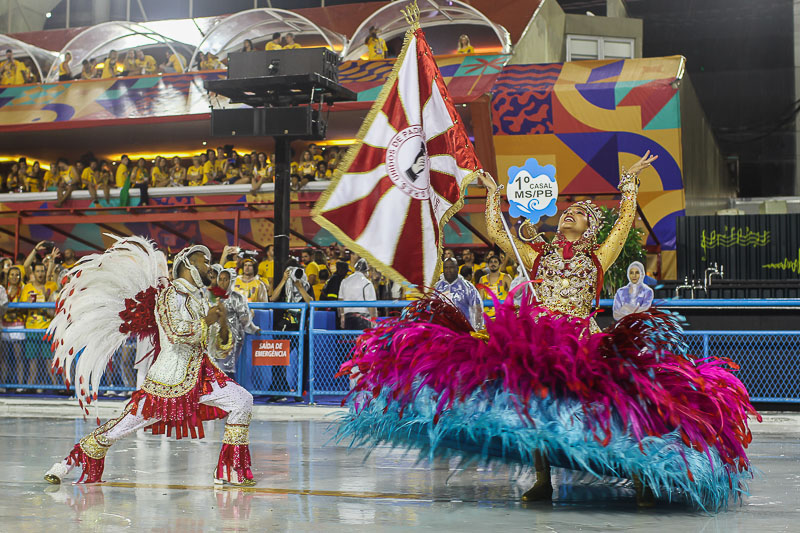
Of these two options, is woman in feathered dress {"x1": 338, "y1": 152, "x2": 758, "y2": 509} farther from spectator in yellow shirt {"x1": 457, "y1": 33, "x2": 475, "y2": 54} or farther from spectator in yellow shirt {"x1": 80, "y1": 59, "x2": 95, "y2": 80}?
spectator in yellow shirt {"x1": 80, "y1": 59, "x2": 95, "y2": 80}

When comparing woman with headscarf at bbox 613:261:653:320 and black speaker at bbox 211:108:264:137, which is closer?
woman with headscarf at bbox 613:261:653:320

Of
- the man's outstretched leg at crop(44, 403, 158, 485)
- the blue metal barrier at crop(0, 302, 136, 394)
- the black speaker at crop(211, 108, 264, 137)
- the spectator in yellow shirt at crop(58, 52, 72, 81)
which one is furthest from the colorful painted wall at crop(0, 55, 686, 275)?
the man's outstretched leg at crop(44, 403, 158, 485)

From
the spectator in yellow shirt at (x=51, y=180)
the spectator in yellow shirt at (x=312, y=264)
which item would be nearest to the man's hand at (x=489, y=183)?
the spectator in yellow shirt at (x=312, y=264)

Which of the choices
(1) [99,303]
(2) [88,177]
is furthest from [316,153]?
(1) [99,303]

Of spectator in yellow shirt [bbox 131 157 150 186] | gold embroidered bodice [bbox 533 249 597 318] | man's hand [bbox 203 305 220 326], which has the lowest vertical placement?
Result: man's hand [bbox 203 305 220 326]

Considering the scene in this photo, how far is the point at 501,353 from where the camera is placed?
6.23 metres

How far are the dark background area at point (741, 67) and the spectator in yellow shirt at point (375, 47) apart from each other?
8008 millimetres

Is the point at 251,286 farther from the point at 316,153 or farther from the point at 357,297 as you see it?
the point at 316,153

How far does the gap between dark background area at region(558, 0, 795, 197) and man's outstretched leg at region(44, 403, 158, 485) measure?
24.1 meters

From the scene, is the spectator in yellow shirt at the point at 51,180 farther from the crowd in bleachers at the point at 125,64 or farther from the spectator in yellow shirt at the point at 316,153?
the spectator in yellow shirt at the point at 316,153

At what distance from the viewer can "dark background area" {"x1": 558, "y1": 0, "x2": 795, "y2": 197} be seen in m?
29.1

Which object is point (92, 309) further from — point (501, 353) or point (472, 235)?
point (472, 235)

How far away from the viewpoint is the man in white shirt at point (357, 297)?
13.6 metres

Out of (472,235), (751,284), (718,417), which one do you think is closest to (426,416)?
(718,417)
